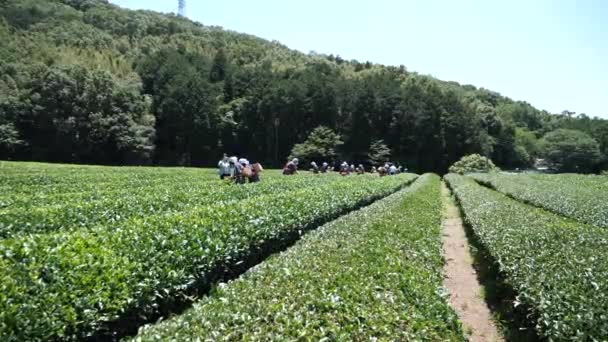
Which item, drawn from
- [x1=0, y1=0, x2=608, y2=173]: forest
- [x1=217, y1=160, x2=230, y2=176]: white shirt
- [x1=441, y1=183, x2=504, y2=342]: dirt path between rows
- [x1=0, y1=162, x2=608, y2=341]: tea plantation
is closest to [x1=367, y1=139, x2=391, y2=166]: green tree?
Result: [x1=0, y1=0, x2=608, y2=173]: forest

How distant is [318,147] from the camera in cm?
6119

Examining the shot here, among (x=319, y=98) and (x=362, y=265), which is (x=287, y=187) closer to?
(x=362, y=265)

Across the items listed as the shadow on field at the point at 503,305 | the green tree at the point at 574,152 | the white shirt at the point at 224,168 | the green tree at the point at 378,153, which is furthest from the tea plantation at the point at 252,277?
the green tree at the point at 574,152

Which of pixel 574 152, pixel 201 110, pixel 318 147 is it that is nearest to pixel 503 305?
pixel 318 147

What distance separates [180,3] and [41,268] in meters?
143

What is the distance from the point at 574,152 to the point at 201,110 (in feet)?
236

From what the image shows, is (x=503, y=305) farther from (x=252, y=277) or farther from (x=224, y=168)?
(x=224, y=168)

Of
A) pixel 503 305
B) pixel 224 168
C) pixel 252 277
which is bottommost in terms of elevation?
pixel 503 305

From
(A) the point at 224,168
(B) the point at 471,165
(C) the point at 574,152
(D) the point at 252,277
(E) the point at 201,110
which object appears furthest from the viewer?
(C) the point at 574,152

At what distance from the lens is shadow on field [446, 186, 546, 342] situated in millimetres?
6688

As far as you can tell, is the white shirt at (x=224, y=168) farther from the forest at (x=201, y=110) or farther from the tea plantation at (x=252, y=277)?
the forest at (x=201, y=110)

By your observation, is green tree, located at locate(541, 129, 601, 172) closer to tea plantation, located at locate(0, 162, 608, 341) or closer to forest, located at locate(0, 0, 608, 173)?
forest, located at locate(0, 0, 608, 173)

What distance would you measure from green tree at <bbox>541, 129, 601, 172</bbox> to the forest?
203mm

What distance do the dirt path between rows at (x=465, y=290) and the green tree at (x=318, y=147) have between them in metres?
43.6
